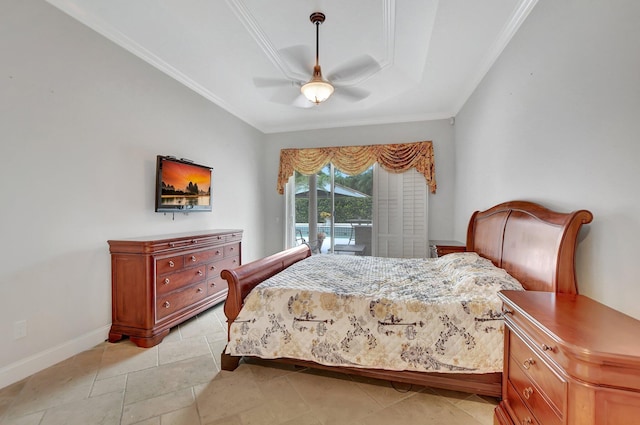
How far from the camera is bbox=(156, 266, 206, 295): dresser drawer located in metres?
2.56

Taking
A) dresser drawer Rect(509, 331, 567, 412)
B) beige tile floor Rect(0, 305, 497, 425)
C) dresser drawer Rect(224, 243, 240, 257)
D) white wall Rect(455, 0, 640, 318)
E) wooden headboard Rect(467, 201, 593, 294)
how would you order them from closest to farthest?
dresser drawer Rect(509, 331, 567, 412)
white wall Rect(455, 0, 640, 318)
wooden headboard Rect(467, 201, 593, 294)
beige tile floor Rect(0, 305, 497, 425)
dresser drawer Rect(224, 243, 240, 257)

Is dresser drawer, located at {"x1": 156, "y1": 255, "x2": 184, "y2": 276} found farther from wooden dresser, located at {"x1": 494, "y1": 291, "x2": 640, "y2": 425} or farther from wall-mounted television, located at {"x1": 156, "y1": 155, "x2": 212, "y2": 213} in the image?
wooden dresser, located at {"x1": 494, "y1": 291, "x2": 640, "y2": 425}

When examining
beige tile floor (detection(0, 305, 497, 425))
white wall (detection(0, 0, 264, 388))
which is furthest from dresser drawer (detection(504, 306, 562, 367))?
white wall (detection(0, 0, 264, 388))

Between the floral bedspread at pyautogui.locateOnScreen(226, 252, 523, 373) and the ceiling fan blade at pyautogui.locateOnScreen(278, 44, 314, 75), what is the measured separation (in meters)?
2.15

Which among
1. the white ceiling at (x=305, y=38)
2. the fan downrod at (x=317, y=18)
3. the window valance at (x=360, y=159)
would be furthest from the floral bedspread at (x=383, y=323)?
→ the window valance at (x=360, y=159)

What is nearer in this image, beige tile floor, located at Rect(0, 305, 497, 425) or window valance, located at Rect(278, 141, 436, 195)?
beige tile floor, located at Rect(0, 305, 497, 425)

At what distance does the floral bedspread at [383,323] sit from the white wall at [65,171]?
151 cm

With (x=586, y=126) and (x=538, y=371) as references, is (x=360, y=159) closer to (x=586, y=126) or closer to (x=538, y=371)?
(x=586, y=126)

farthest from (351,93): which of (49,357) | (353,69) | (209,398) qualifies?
(49,357)

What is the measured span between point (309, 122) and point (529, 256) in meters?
4.13

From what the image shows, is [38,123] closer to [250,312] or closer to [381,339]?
[250,312]

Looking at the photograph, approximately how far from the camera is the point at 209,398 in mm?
1782

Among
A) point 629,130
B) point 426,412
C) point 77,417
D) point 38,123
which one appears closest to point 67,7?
point 38,123

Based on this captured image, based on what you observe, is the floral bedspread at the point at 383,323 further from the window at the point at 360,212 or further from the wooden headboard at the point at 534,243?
the window at the point at 360,212
